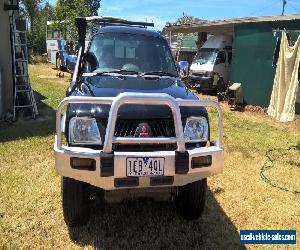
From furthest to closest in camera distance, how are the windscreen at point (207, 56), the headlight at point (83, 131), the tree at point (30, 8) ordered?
the tree at point (30, 8), the windscreen at point (207, 56), the headlight at point (83, 131)

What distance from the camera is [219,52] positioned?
17688 millimetres

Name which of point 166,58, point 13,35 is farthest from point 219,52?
point 166,58

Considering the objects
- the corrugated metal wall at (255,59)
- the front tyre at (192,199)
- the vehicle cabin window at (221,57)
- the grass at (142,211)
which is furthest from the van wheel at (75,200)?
the vehicle cabin window at (221,57)

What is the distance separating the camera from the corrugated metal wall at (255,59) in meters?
12.9

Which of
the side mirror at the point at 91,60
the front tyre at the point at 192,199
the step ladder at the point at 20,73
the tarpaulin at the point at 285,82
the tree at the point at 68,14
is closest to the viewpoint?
the front tyre at the point at 192,199

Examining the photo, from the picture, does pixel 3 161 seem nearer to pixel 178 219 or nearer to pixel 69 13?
pixel 178 219

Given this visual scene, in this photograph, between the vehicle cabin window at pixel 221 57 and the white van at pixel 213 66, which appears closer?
the white van at pixel 213 66

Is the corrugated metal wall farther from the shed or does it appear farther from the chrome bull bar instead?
the chrome bull bar

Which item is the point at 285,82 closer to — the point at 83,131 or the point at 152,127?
the point at 152,127

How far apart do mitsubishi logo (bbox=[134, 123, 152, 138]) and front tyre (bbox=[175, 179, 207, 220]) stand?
37.3 inches

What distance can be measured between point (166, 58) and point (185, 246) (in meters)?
2.54

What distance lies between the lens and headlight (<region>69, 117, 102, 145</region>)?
3566 millimetres

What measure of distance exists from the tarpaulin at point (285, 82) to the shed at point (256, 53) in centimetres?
127

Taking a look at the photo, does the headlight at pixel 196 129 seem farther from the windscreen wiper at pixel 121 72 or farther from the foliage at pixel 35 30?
the foliage at pixel 35 30
